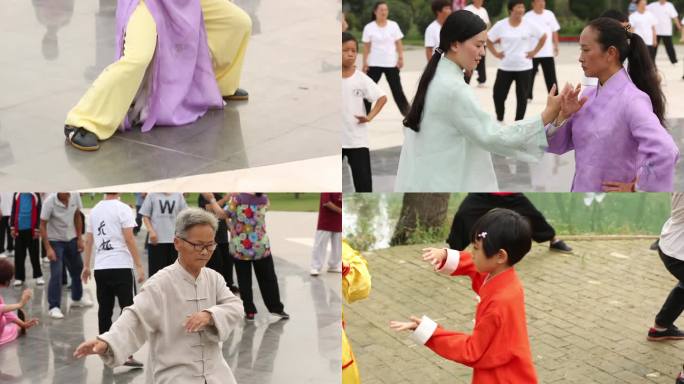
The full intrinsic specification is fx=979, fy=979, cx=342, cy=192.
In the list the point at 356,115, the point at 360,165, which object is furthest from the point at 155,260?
the point at 356,115

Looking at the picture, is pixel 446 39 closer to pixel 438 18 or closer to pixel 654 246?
pixel 654 246

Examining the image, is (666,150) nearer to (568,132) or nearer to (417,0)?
(568,132)

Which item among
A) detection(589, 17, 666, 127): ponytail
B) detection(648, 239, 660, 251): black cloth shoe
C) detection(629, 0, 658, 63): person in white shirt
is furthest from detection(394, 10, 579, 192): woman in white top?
detection(629, 0, 658, 63): person in white shirt

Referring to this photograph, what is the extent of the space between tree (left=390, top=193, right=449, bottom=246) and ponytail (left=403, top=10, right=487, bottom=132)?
2.67 m

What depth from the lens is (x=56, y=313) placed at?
21.8 ft

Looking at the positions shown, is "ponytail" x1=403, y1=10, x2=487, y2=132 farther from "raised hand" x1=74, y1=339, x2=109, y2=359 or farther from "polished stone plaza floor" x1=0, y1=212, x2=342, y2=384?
"polished stone plaza floor" x1=0, y1=212, x2=342, y2=384

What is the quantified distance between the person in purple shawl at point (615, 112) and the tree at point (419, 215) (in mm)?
2642

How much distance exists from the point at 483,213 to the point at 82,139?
2.52m

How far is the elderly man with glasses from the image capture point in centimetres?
402

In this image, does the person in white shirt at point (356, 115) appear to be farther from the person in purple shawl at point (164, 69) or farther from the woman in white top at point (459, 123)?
the woman in white top at point (459, 123)

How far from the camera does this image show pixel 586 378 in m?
5.07

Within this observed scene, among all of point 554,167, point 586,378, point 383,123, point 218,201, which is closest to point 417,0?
point 383,123

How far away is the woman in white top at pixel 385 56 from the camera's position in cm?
918

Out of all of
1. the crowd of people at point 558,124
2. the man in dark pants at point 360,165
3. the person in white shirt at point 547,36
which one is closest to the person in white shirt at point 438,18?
the person in white shirt at point 547,36
